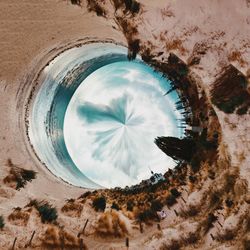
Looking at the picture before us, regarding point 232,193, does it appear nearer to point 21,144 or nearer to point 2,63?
point 21,144

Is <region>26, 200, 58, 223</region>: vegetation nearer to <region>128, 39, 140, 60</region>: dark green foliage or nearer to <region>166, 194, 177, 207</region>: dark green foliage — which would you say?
<region>166, 194, 177, 207</region>: dark green foliage

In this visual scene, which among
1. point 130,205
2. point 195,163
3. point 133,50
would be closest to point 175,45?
point 133,50

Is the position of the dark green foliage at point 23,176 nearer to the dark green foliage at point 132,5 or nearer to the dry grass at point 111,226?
the dry grass at point 111,226

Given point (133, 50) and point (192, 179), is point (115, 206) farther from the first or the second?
point (133, 50)

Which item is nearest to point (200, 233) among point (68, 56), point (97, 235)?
point (97, 235)

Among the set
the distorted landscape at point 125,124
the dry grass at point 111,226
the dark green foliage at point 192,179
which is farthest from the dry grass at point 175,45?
the dry grass at point 111,226
